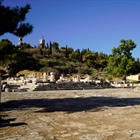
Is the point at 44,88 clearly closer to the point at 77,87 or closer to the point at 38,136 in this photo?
the point at 77,87

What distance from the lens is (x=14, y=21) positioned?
1205 centimetres

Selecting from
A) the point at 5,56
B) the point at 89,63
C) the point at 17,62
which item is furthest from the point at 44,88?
the point at 89,63

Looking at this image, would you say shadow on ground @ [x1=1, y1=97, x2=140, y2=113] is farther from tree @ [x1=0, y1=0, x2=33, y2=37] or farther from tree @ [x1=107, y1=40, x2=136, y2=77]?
tree @ [x1=107, y1=40, x2=136, y2=77]

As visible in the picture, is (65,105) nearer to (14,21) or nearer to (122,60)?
(14,21)

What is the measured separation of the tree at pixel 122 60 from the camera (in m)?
49.5

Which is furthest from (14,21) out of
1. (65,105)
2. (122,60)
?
(122,60)

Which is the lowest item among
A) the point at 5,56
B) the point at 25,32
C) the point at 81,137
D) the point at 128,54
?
the point at 81,137

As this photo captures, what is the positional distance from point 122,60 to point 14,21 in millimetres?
40699

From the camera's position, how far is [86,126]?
24.1 feet

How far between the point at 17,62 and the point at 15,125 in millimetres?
62857

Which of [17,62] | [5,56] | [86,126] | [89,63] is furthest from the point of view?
[89,63]

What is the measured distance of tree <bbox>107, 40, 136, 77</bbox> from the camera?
162 ft

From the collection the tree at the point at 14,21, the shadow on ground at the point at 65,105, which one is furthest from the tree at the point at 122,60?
the tree at the point at 14,21

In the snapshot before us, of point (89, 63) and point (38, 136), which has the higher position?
point (89, 63)
